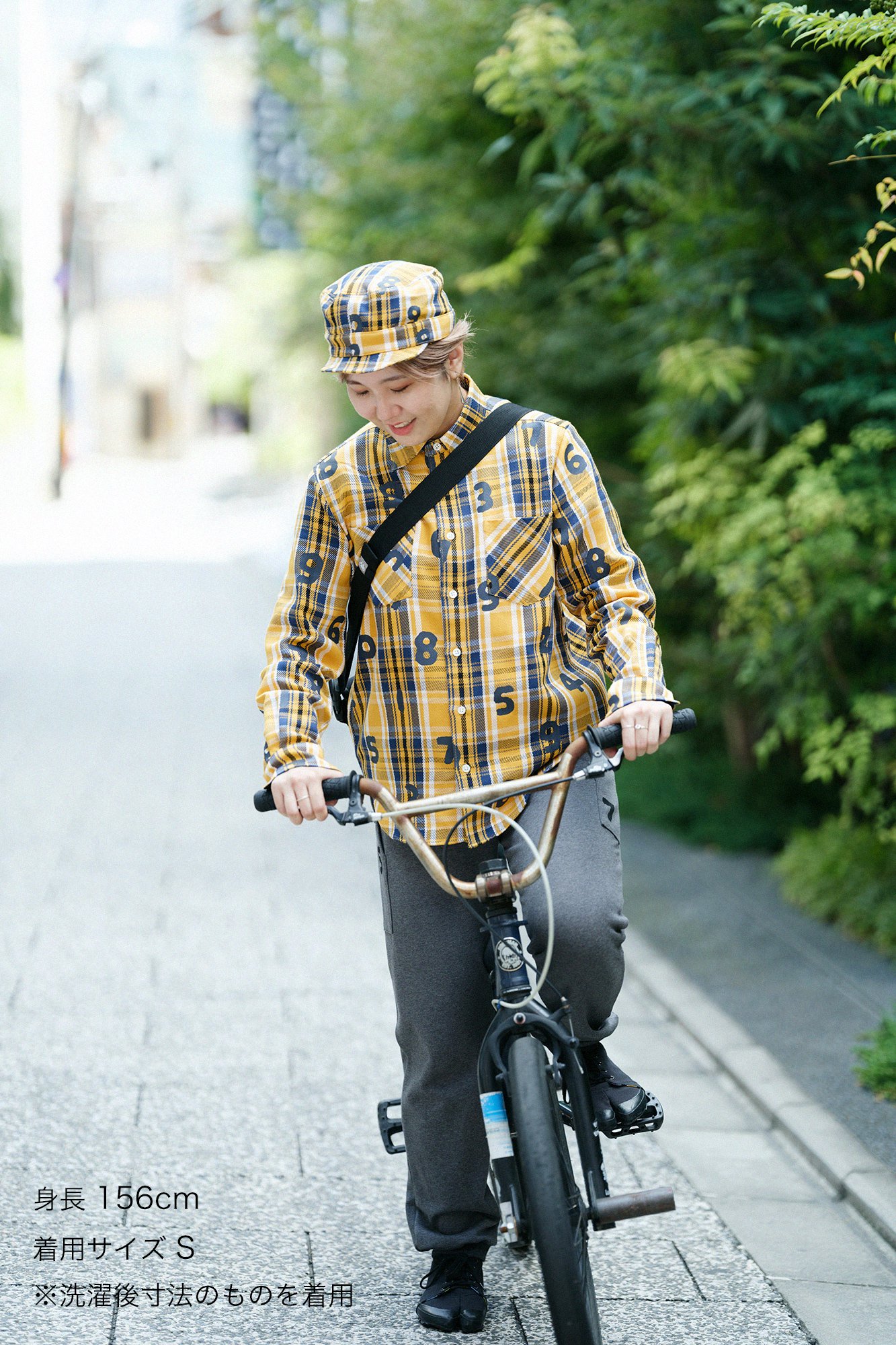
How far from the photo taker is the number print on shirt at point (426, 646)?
2805 millimetres

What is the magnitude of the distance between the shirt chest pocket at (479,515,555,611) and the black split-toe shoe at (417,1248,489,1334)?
131cm

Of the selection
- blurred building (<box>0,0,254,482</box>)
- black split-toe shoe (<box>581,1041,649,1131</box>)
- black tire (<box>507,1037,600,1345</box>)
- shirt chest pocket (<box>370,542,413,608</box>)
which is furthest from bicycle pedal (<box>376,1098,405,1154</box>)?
blurred building (<box>0,0,254,482</box>)

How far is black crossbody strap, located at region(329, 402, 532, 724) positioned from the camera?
9.16ft

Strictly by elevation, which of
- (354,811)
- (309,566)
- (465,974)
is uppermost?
(309,566)

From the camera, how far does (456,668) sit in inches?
110

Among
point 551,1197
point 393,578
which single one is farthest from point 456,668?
point 551,1197

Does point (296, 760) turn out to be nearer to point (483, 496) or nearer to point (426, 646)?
point (426, 646)

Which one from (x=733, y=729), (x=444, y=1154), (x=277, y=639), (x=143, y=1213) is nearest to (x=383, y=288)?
(x=277, y=639)

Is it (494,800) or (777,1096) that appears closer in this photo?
(494,800)

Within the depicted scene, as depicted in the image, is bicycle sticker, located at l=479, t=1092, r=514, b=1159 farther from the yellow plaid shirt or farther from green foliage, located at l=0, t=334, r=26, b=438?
green foliage, located at l=0, t=334, r=26, b=438

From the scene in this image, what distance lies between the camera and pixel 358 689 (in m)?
2.93

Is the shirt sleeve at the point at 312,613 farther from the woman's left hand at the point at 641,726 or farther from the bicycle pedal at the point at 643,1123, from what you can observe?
the bicycle pedal at the point at 643,1123

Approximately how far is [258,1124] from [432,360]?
228 centimetres

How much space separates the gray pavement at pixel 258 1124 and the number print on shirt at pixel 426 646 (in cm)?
134
